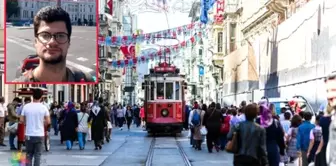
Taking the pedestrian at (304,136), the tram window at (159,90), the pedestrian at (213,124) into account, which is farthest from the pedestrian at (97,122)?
the pedestrian at (304,136)

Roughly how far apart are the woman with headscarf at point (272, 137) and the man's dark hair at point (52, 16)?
77.5ft

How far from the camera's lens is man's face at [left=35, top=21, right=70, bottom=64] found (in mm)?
35844

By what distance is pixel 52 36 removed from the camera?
35844 millimetres

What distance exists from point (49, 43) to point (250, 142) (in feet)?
84.6

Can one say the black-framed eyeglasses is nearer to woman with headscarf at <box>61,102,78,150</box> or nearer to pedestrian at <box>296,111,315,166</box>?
woman with headscarf at <box>61,102,78,150</box>

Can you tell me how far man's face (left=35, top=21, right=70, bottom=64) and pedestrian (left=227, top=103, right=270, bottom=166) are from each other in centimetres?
2528

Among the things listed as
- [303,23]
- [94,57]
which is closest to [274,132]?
[303,23]

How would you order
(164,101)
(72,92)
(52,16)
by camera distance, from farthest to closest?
(72,92) → (164,101) → (52,16)

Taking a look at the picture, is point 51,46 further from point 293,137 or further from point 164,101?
point 293,137

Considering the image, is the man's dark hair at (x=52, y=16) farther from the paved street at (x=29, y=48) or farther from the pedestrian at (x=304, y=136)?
the pedestrian at (x=304, y=136)

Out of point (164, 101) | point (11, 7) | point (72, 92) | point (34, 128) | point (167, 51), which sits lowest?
point (72, 92)

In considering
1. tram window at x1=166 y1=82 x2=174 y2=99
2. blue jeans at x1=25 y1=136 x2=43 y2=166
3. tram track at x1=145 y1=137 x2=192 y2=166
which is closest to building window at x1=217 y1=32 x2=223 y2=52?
tram window at x1=166 y1=82 x2=174 y2=99

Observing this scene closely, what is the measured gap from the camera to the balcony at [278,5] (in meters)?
44.7

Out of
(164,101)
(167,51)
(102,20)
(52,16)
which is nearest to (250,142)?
(52,16)
